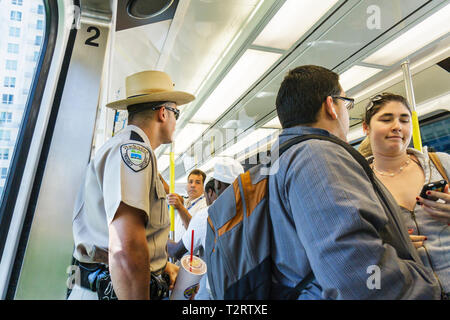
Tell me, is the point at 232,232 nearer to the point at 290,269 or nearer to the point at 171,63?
the point at 290,269

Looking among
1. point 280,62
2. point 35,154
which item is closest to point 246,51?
point 280,62

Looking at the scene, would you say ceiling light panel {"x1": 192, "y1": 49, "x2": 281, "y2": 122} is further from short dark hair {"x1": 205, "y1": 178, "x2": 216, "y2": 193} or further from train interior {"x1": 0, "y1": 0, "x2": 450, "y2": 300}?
short dark hair {"x1": 205, "y1": 178, "x2": 216, "y2": 193}

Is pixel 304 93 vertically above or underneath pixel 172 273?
above

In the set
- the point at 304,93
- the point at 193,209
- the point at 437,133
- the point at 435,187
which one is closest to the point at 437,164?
the point at 435,187

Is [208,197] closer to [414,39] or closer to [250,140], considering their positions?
[414,39]

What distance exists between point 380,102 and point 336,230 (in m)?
1.15

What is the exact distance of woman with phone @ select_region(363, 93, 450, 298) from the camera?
4.23 feet

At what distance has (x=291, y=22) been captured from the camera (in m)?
2.62

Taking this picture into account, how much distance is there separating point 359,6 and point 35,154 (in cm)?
258

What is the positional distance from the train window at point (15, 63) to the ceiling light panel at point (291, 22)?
178 centimetres

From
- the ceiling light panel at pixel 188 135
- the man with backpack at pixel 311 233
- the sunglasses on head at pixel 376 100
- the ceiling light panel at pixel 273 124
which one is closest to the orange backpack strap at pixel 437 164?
the sunglasses on head at pixel 376 100

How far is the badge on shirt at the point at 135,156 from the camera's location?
4.25ft

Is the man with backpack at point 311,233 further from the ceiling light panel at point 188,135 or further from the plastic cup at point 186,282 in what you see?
the ceiling light panel at point 188,135

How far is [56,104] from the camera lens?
2049 millimetres
